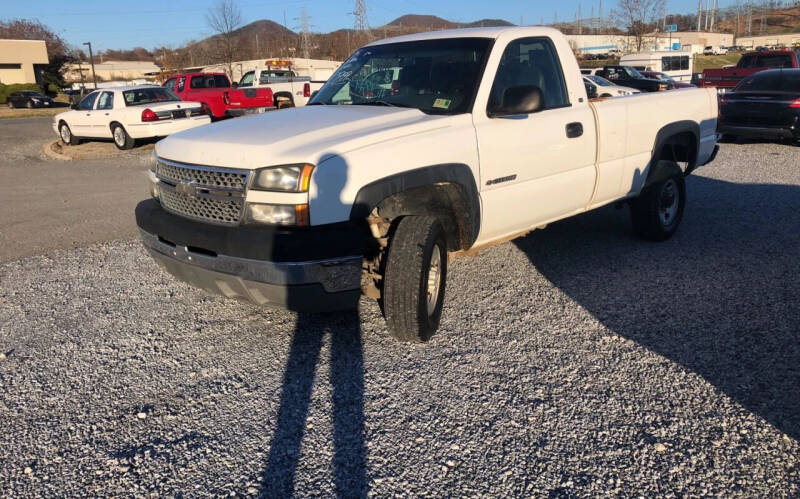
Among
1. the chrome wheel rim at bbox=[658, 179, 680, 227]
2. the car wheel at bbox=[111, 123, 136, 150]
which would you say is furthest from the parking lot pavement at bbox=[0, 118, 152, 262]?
the chrome wheel rim at bbox=[658, 179, 680, 227]

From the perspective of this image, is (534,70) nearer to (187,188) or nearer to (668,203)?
(668,203)

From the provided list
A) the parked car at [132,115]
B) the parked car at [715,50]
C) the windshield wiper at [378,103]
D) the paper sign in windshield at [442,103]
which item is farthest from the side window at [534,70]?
the parked car at [715,50]

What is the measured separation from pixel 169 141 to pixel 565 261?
3549mm

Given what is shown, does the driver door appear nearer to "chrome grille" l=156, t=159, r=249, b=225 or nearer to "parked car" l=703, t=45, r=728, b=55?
"chrome grille" l=156, t=159, r=249, b=225

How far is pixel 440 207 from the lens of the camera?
4324 mm

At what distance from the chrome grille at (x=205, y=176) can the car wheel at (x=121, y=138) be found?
1331 cm

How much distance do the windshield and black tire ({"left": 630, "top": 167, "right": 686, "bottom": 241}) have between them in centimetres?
248

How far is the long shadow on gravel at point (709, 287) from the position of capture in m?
3.76

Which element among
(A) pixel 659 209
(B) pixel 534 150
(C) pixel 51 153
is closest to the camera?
(B) pixel 534 150

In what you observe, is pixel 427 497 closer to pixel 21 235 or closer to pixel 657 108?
pixel 657 108

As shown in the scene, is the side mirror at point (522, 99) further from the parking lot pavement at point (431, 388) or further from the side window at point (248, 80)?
the side window at point (248, 80)

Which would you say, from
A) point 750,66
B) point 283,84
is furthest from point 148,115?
point 750,66

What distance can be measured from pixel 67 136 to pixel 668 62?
3127cm

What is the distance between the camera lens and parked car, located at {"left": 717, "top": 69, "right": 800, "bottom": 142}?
13273 millimetres
